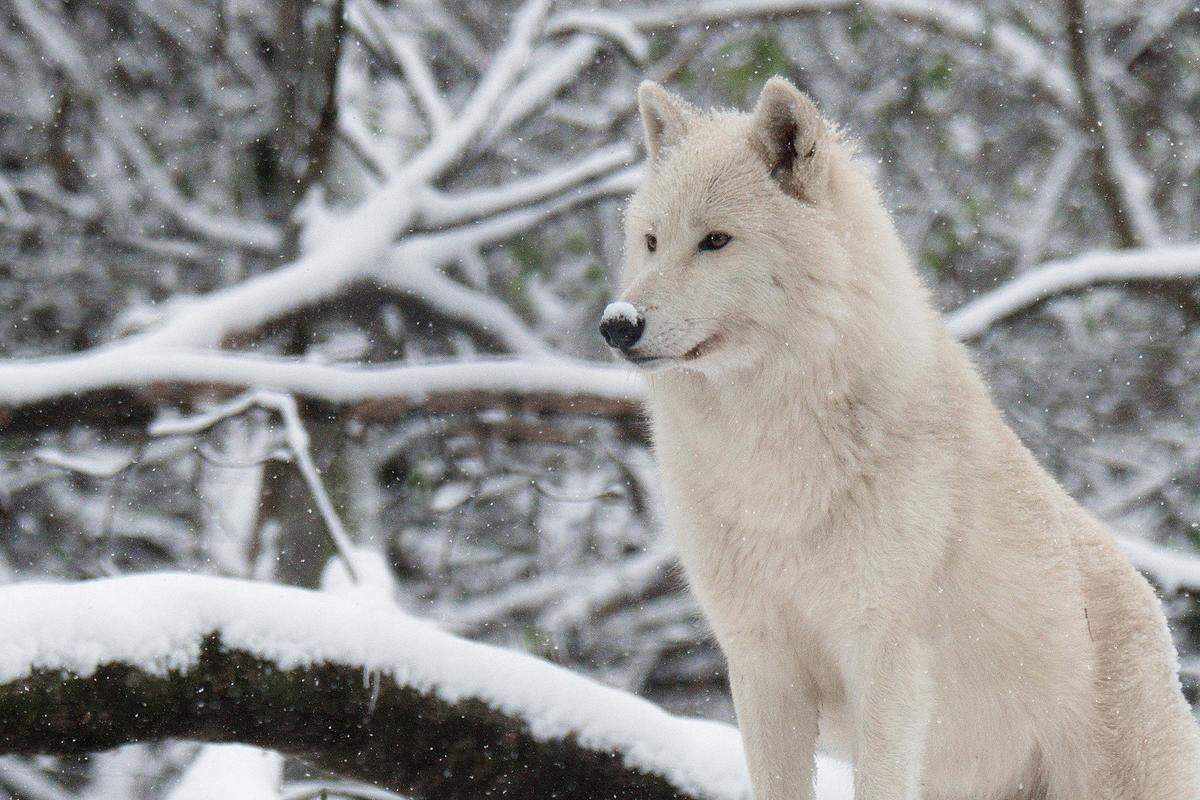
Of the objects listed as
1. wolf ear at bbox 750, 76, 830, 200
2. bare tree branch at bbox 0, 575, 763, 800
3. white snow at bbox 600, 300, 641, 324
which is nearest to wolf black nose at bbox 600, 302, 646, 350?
white snow at bbox 600, 300, 641, 324

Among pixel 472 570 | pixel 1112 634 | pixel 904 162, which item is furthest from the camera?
pixel 904 162

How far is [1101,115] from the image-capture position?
866 cm

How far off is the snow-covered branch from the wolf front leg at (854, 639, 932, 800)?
3.91 meters

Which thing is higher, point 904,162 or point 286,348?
point 904,162

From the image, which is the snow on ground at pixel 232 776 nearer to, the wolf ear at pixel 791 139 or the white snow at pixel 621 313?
the white snow at pixel 621 313

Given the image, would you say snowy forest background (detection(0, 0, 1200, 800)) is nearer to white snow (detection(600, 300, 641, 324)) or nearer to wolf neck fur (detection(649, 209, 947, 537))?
wolf neck fur (detection(649, 209, 947, 537))

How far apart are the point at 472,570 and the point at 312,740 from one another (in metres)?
5.41

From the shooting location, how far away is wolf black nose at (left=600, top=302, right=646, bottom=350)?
2566 millimetres

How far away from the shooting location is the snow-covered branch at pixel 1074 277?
20.9 feet

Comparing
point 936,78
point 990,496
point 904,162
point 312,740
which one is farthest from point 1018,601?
point 904,162

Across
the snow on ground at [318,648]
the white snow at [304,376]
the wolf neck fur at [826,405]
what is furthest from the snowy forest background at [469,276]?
the wolf neck fur at [826,405]

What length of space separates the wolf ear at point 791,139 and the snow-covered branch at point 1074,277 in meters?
3.68

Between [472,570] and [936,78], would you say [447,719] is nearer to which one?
[472,570]

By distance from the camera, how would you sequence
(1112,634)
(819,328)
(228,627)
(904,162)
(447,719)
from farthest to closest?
(904,162) → (1112,634) → (819,328) → (447,719) → (228,627)
